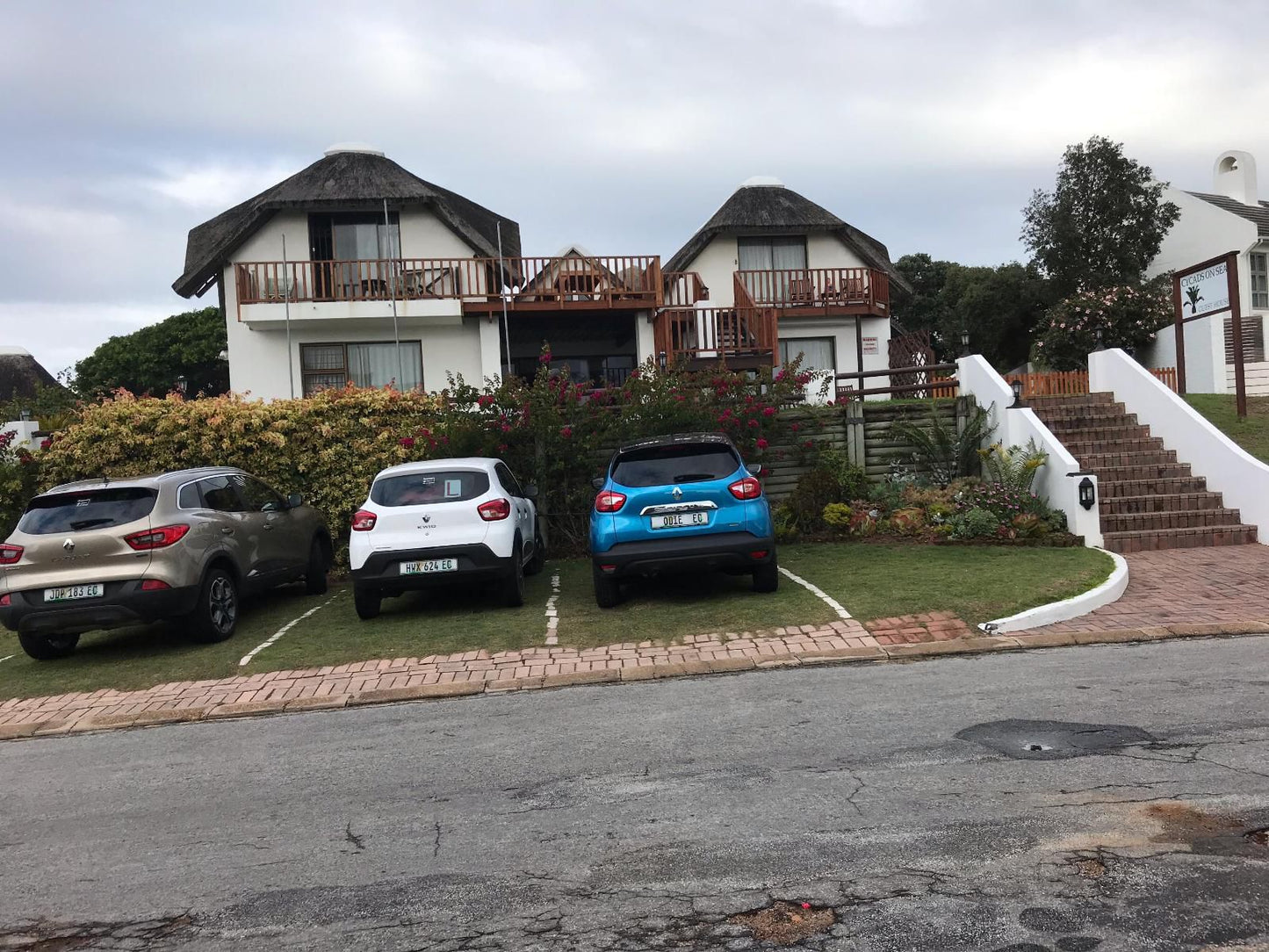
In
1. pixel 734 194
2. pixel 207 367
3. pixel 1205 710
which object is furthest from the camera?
pixel 207 367

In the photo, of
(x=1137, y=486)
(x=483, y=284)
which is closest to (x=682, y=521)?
(x=1137, y=486)

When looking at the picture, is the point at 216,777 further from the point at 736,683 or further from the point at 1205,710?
the point at 1205,710

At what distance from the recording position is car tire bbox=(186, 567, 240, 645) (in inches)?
374

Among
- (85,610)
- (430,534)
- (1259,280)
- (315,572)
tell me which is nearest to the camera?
(85,610)

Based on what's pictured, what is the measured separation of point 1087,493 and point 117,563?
10.6 metres

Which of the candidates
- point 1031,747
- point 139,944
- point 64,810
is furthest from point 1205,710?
point 64,810

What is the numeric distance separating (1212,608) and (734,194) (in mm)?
20153

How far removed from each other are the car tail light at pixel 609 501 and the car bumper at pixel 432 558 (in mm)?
1138

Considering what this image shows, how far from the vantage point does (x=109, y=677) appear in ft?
29.0

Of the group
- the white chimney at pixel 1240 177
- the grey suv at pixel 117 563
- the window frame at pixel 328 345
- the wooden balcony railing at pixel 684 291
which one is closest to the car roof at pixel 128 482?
the grey suv at pixel 117 563

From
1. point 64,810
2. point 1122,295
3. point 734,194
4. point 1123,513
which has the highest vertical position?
→ point 734,194

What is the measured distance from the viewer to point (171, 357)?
156 feet

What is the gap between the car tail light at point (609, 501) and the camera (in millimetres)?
9547

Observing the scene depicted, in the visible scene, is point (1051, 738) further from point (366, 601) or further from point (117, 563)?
point (117, 563)
